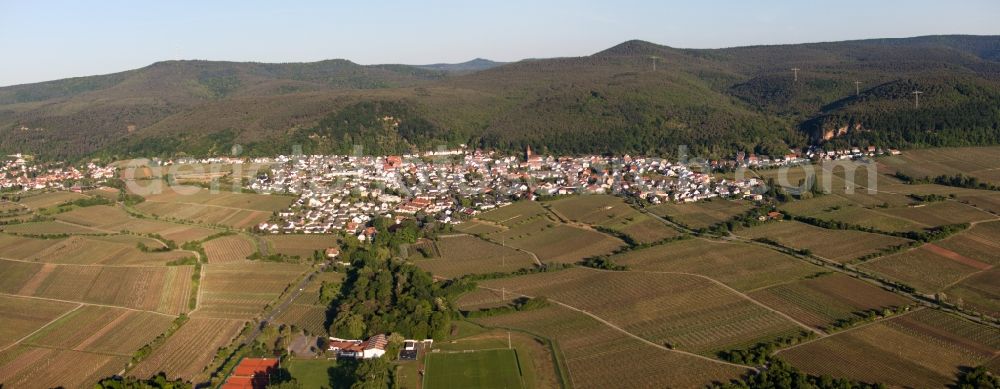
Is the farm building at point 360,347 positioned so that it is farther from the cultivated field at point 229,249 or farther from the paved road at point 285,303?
the cultivated field at point 229,249

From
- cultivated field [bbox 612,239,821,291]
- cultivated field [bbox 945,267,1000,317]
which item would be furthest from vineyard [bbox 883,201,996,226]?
cultivated field [bbox 612,239,821,291]

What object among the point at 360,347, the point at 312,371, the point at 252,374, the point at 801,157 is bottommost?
the point at 312,371

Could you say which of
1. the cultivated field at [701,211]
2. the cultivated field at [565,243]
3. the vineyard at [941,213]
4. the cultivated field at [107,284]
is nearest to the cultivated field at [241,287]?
the cultivated field at [107,284]

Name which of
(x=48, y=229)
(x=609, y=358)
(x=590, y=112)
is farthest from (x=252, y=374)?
(x=590, y=112)

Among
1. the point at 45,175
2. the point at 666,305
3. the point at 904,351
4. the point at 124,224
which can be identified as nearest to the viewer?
the point at 904,351

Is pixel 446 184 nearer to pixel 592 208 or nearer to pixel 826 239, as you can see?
pixel 592 208

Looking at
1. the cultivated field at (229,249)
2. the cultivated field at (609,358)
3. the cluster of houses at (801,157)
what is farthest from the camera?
the cluster of houses at (801,157)

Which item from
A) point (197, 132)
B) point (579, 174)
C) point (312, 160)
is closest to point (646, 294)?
point (579, 174)
